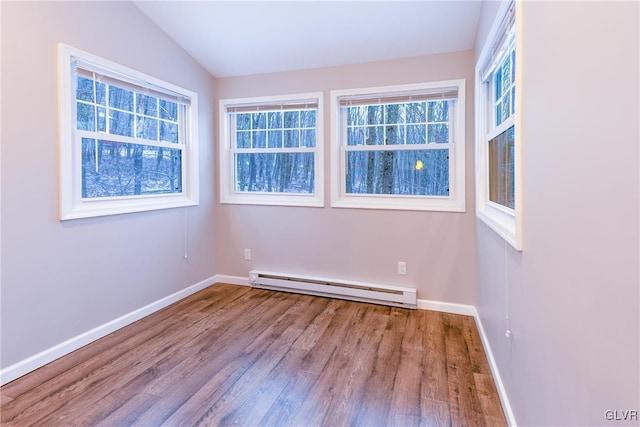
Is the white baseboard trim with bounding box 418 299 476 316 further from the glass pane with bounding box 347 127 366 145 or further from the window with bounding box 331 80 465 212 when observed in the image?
the glass pane with bounding box 347 127 366 145

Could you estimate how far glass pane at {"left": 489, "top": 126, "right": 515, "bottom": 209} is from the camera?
5.69 feet

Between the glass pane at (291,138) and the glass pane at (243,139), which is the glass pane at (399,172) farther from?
the glass pane at (243,139)

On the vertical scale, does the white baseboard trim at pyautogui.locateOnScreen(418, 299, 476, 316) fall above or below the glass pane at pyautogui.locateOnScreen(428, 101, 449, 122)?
below

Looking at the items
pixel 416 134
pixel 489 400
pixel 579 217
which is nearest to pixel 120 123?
pixel 416 134

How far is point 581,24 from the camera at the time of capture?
2.87 feet

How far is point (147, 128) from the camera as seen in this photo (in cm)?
295

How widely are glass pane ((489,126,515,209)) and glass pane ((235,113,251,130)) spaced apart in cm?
246

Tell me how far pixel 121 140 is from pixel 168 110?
0.68 m

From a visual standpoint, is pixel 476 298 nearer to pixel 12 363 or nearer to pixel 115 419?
pixel 115 419

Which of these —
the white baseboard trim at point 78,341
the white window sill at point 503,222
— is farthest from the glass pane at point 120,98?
the white window sill at point 503,222

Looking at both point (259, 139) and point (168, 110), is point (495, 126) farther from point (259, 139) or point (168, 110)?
point (168, 110)

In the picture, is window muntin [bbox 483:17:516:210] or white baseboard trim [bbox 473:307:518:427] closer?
white baseboard trim [bbox 473:307:518:427]

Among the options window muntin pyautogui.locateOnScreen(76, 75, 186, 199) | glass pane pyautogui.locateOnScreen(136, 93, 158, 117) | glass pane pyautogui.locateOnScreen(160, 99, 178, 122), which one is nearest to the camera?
window muntin pyautogui.locateOnScreen(76, 75, 186, 199)

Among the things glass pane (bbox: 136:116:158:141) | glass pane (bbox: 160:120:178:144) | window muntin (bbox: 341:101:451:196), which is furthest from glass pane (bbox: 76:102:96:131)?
window muntin (bbox: 341:101:451:196)
